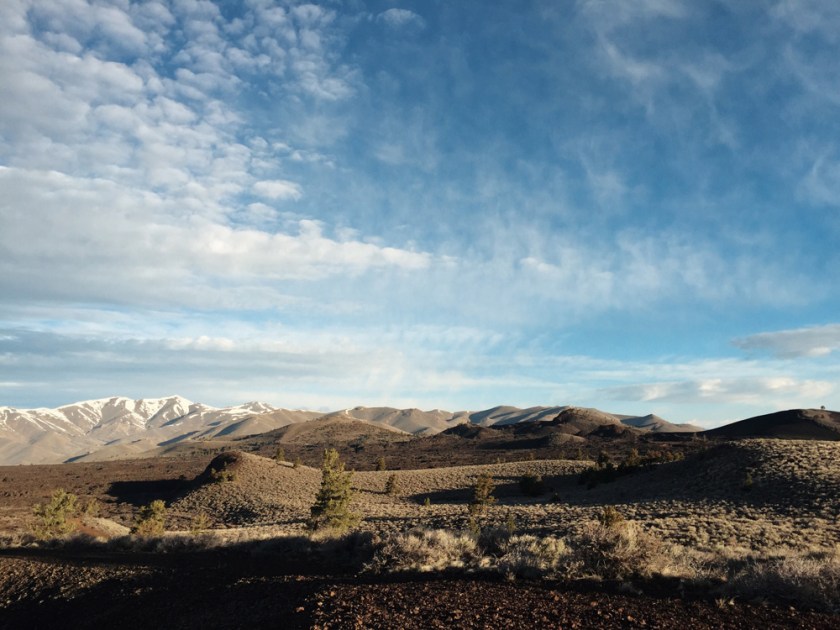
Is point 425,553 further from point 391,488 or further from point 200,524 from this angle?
point 391,488

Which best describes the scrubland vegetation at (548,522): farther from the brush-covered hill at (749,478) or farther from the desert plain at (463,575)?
the brush-covered hill at (749,478)

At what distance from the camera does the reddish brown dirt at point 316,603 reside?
9000 mm

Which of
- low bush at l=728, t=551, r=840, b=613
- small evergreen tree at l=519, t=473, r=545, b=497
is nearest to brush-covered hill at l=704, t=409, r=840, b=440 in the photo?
small evergreen tree at l=519, t=473, r=545, b=497

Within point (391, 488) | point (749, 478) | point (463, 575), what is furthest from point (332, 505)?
point (391, 488)

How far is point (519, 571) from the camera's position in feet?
40.2

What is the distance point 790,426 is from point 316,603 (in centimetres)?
15439

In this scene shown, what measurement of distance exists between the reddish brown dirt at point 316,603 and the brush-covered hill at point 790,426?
132 meters

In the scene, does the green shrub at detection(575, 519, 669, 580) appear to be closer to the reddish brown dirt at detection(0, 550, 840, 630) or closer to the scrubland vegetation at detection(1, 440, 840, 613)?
the scrubland vegetation at detection(1, 440, 840, 613)

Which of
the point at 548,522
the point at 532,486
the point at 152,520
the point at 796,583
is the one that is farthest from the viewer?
the point at 532,486

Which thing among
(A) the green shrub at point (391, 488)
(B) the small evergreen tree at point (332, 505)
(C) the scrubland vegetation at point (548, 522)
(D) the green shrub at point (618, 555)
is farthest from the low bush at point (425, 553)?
(A) the green shrub at point (391, 488)

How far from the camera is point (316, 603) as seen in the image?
32.5 feet

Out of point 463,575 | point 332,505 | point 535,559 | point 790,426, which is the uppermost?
point 790,426

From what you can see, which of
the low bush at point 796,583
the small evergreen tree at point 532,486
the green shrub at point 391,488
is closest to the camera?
the low bush at point 796,583

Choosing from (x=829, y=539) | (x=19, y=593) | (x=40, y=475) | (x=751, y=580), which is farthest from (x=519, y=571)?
(x=40, y=475)
